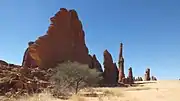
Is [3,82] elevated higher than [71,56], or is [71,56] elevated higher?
[71,56]

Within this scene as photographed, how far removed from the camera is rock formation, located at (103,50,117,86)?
74625 mm

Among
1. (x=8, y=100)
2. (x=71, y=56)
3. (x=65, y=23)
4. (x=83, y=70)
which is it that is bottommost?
(x=8, y=100)

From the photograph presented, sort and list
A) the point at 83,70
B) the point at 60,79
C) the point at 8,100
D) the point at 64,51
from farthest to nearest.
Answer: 1. the point at 64,51
2. the point at 83,70
3. the point at 60,79
4. the point at 8,100

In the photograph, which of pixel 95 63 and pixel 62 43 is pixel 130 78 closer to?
pixel 95 63

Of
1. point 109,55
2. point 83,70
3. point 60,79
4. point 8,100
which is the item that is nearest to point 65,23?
point 109,55

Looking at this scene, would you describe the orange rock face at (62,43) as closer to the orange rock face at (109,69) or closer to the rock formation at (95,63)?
the rock formation at (95,63)

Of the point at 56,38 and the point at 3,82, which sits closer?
the point at 3,82

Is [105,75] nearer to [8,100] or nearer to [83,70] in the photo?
[83,70]

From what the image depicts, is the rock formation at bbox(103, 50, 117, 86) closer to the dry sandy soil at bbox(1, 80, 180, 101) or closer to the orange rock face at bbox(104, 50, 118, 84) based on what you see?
the orange rock face at bbox(104, 50, 118, 84)

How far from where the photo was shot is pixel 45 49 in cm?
6462

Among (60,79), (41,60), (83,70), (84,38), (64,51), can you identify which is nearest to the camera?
(60,79)

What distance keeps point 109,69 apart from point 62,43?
56.4ft

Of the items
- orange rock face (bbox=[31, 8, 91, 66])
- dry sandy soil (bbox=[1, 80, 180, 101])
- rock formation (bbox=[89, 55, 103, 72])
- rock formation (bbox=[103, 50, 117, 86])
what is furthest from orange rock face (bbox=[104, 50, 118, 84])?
dry sandy soil (bbox=[1, 80, 180, 101])

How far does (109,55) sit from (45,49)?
21.0m
